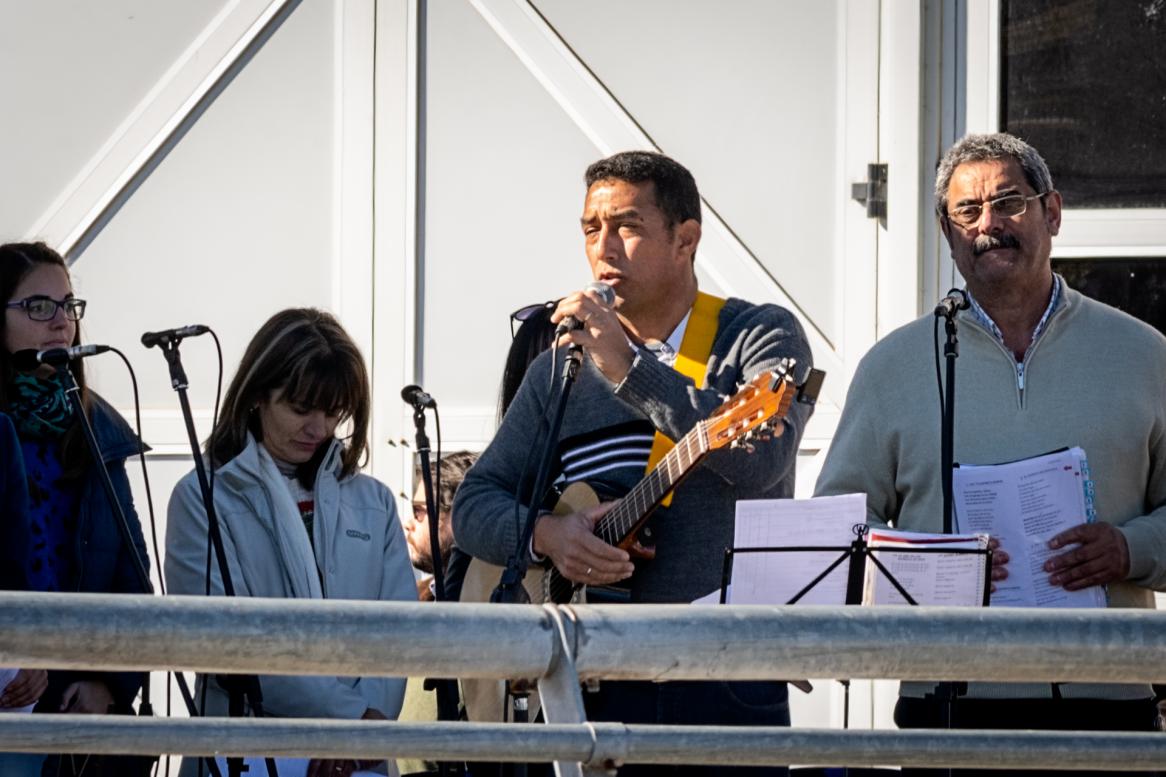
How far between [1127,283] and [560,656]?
3962mm

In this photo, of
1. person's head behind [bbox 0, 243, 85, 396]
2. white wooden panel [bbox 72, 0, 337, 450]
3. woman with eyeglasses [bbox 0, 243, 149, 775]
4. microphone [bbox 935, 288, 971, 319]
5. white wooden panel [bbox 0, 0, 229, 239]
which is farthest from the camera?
white wooden panel [bbox 0, 0, 229, 239]

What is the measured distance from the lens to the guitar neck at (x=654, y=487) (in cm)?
344

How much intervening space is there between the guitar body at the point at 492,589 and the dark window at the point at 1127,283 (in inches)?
84.0

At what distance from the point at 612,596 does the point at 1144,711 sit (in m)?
1.13

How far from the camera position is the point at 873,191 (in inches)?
207

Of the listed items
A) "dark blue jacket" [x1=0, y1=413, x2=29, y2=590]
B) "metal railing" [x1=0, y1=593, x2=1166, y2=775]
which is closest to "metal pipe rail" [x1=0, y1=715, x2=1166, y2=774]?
"metal railing" [x1=0, y1=593, x2=1166, y2=775]

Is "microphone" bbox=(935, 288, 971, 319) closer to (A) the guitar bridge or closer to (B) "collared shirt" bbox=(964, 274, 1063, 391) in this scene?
(B) "collared shirt" bbox=(964, 274, 1063, 391)

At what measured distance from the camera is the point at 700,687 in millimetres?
3557

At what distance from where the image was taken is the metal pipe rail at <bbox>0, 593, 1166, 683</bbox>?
5.16ft

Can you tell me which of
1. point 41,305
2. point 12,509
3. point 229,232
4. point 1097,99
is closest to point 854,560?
point 12,509

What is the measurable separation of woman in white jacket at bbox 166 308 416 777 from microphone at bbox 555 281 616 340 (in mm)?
895

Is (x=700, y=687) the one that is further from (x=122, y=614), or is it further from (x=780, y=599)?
(x=122, y=614)

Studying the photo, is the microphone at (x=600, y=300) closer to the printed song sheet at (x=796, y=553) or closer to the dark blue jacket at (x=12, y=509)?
the printed song sheet at (x=796, y=553)

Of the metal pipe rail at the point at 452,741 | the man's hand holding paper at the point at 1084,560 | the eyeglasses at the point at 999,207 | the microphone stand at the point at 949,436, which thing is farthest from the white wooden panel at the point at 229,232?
the metal pipe rail at the point at 452,741
